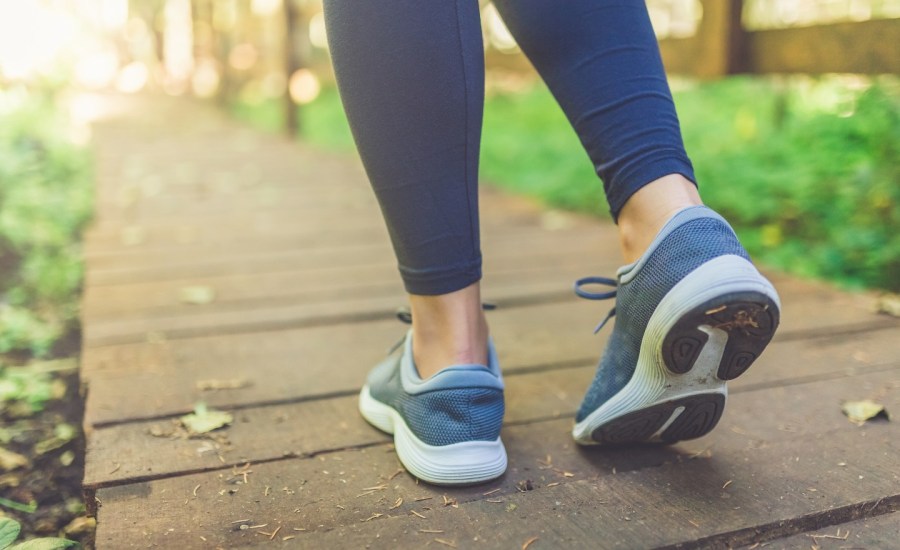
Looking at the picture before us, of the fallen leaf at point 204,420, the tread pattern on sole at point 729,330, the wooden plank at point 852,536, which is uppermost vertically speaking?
the tread pattern on sole at point 729,330

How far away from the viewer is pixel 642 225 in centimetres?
92

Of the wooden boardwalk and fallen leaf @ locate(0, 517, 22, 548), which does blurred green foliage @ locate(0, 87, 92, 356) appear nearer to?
the wooden boardwalk

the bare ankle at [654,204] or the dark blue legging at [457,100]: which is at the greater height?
the dark blue legging at [457,100]

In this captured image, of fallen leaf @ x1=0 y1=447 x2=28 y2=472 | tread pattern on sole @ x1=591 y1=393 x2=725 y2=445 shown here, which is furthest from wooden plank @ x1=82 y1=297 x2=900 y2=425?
tread pattern on sole @ x1=591 y1=393 x2=725 y2=445

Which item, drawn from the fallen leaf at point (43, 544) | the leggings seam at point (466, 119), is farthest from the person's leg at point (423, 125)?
the fallen leaf at point (43, 544)

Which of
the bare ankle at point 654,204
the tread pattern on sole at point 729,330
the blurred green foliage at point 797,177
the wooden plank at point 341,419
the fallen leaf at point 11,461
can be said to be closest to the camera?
the tread pattern on sole at point 729,330

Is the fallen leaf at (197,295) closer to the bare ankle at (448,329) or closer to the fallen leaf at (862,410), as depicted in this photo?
the bare ankle at (448,329)

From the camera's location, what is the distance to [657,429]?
0.96 m

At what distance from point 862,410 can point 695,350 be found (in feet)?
1.48

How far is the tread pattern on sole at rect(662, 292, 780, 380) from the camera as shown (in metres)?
0.79

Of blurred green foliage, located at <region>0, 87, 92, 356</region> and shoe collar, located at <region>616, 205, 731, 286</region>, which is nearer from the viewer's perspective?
shoe collar, located at <region>616, 205, 731, 286</region>

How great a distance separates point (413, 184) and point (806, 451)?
578 millimetres

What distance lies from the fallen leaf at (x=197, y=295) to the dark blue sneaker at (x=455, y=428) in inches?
34.4

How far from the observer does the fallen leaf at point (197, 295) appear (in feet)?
5.69
